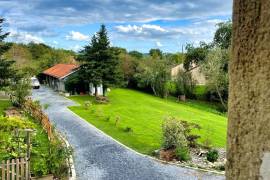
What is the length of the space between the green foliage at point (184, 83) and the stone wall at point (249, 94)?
184 feet

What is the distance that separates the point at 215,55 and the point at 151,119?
17.8m

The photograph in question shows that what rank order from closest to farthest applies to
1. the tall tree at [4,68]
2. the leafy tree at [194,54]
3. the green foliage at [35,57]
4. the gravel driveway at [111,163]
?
the gravel driveway at [111,163] < the tall tree at [4,68] < the leafy tree at [194,54] < the green foliage at [35,57]

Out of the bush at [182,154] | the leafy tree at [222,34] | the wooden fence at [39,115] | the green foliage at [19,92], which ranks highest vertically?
the leafy tree at [222,34]

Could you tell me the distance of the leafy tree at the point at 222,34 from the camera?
57.4 m

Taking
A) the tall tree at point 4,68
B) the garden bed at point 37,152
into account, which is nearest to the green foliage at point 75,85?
the tall tree at point 4,68

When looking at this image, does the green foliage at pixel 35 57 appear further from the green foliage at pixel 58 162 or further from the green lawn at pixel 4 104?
the green foliage at pixel 58 162

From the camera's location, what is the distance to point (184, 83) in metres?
57.9

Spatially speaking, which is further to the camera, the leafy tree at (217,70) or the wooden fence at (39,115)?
the leafy tree at (217,70)

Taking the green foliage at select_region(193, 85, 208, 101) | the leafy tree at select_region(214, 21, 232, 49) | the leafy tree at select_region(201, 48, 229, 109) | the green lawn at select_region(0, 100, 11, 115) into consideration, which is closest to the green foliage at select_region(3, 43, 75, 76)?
the green lawn at select_region(0, 100, 11, 115)

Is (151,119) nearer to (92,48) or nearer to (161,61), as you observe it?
(92,48)

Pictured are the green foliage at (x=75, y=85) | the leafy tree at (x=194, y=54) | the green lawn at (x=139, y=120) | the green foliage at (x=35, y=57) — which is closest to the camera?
the green lawn at (x=139, y=120)

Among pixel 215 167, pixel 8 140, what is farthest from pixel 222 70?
pixel 8 140

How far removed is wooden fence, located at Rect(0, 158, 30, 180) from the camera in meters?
13.8

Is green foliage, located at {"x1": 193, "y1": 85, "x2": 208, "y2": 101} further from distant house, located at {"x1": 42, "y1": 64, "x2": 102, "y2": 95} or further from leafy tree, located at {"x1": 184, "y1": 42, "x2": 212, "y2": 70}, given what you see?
distant house, located at {"x1": 42, "y1": 64, "x2": 102, "y2": 95}
